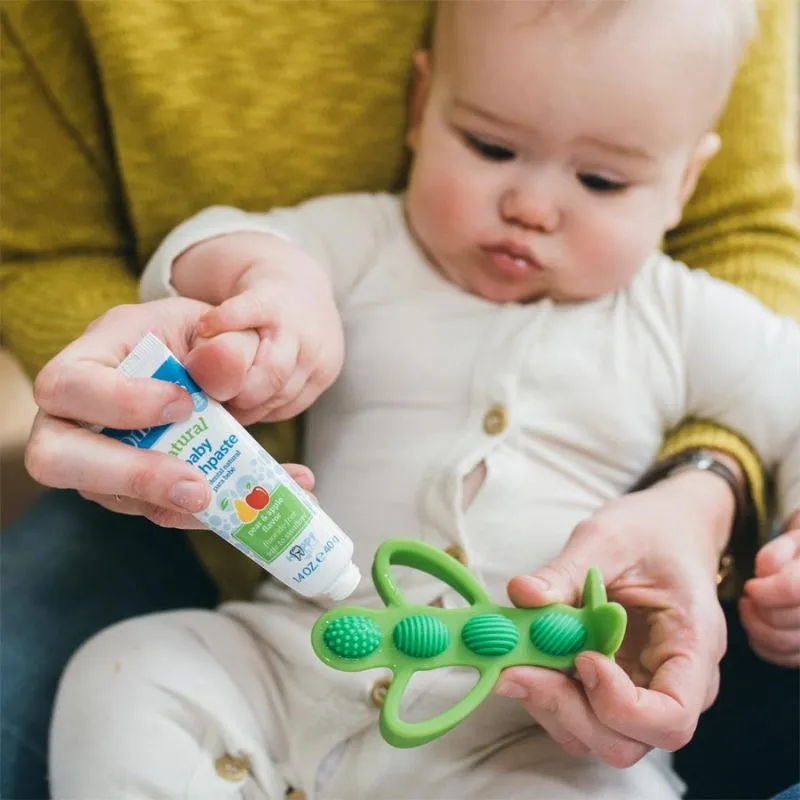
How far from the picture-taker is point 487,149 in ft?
2.60

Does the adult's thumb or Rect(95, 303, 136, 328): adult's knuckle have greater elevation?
Rect(95, 303, 136, 328): adult's knuckle

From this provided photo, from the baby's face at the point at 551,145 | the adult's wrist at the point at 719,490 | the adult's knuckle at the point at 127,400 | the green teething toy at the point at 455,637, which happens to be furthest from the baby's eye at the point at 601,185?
the adult's knuckle at the point at 127,400

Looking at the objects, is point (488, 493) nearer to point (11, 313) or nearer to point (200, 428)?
point (200, 428)

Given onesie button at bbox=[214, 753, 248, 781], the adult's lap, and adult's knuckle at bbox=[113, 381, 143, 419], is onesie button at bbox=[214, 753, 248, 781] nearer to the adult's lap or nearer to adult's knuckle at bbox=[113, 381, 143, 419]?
the adult's lap

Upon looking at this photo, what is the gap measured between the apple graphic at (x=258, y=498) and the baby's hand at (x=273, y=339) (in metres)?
0.06

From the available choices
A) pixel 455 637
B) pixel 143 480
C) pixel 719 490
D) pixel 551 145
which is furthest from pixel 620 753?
pixel 551 145

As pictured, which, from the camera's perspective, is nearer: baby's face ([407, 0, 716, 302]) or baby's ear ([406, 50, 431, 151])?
baby's face ([407, 0, 716, 302])

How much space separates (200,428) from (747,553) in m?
0.53

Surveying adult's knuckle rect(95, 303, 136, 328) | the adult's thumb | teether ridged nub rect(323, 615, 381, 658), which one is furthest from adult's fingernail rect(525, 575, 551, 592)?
adult's knuckle rect(95, 303, 136, 328)

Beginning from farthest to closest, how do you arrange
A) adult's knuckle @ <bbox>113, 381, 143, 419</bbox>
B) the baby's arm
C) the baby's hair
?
the baby's hair < the baby's arm < adult's knuckle @ <bbox>113, 381, 143, 419</bbox>

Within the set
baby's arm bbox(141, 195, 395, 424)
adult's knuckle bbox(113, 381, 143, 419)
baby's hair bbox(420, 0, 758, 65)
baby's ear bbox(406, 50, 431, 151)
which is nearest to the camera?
adult's knuckle bbox(113, 381, 143, 419)

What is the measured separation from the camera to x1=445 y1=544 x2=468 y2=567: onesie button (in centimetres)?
74

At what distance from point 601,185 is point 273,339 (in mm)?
337

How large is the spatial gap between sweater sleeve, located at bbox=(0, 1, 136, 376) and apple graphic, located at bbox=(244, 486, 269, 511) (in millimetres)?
299
